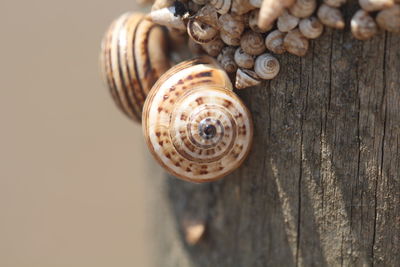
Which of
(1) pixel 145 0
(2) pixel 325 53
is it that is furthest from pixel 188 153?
(1) pixel 145 0

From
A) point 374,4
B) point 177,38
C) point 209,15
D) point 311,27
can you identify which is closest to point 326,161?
point 311,27

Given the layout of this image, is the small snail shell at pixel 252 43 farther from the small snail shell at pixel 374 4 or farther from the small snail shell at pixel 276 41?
the small snail shell at pixel 374 4

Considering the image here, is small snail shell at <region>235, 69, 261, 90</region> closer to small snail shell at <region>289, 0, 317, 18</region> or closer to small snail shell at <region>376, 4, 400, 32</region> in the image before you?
small snail shell at <region>289, 0, 317, 18</region>

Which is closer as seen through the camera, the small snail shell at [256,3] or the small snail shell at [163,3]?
the small snail shell at [256,3]

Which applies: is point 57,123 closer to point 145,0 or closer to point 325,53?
point 145,0

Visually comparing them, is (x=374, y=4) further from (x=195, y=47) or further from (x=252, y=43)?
(x=195, y=47)

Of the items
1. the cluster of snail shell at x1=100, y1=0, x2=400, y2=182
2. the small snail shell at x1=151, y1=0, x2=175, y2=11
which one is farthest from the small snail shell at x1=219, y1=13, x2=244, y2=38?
the small snail shell at x1=151, y1=0, x2=175, y2=11

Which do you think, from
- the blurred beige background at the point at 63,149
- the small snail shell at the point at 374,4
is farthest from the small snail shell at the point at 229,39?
the blurred beige background at the point at 63,149
